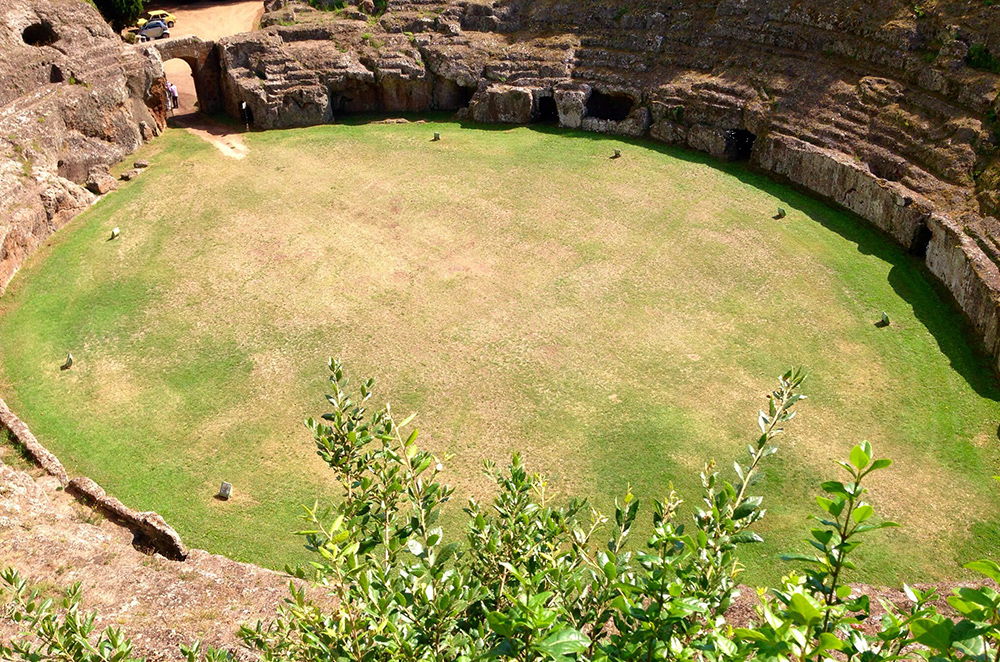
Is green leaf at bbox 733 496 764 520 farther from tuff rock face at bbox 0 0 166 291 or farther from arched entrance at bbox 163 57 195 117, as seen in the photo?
arched entrance at bbox 163 57 195 117

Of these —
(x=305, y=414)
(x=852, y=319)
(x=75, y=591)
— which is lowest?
(x=305, y=414)

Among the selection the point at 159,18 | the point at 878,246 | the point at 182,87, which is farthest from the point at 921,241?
the point at 159,18

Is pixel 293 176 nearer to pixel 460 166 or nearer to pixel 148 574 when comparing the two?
pixel 460 166

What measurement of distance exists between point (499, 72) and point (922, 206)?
48.7ft

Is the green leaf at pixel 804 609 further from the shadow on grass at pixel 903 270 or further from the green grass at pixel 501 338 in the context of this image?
the shadow on grass at pixel 903 270

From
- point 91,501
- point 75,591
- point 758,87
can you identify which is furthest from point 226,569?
point 758,87

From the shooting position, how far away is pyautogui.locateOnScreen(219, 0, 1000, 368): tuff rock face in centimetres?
1917

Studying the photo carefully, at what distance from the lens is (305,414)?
15227 mm

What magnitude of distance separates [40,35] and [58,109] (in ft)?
13.7

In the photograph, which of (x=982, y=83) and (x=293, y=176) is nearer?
(x=982, y=83)

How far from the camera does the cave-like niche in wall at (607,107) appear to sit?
27.1 metres

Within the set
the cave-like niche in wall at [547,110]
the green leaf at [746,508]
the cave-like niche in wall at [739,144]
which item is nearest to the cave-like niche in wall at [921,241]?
the cave-like niche in wall at [739,144]

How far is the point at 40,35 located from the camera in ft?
81.7

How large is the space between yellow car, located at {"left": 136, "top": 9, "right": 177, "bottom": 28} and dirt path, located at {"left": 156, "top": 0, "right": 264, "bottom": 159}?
223 millimetres
